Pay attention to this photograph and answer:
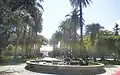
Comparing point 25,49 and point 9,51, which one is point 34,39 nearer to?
point 25,49

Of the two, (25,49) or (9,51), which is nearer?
(25,49)

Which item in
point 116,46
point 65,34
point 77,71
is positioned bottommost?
point 77,71

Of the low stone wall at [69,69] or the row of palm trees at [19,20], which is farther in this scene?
the row of palm trees at [19,20]

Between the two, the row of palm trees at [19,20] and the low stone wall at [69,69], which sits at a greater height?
the row of palm trees at [19,20]

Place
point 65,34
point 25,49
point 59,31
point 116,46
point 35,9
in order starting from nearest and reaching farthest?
1. point 116,46
2. point 35,9
3. point 25,49
4. point 65,34
5. point 59,31

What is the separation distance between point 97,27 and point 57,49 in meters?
42.0

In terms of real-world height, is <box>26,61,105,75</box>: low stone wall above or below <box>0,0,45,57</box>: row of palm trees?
below

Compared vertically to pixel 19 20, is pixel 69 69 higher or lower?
A: lower

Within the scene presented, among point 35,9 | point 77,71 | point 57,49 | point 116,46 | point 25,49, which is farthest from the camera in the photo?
point 57,49

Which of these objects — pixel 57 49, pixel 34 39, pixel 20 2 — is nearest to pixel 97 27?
pixel 34 39

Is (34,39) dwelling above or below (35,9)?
below

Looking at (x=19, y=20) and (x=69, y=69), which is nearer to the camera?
(x=69, y=69)

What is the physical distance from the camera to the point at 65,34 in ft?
257

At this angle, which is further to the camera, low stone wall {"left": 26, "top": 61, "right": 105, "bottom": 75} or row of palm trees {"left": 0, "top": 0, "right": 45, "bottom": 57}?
row of palm trees {"left": 0, "top": 0, "right": 45, "bottom": 57}
